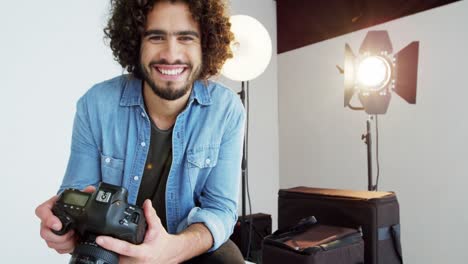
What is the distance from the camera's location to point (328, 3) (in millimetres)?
2664

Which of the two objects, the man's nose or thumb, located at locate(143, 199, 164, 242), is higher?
the man's nose

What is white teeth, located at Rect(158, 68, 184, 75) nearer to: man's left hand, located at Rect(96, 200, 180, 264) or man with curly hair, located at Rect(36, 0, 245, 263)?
man with curly hair, located at Rect(36, 0, 245, 263)

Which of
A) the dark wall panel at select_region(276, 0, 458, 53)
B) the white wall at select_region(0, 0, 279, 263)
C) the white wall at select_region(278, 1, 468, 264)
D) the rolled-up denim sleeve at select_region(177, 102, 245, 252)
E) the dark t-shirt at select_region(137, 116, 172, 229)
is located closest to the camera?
the rolled-up denim sleeve at select_region(177, 102, 245, 252)

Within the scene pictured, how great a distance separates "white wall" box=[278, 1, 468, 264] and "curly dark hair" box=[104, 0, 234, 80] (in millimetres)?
1250

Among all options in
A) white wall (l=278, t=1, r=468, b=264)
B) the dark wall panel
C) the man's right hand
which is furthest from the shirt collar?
the dark wall panel

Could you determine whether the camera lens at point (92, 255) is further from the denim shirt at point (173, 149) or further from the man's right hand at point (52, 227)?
the denim shirt at point (173, 149)

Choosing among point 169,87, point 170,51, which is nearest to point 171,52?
point 170,51

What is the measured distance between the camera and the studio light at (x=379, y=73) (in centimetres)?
193

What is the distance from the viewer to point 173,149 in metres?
1.11

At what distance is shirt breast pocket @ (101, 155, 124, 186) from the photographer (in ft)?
3.63

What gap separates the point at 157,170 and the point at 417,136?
158 cm

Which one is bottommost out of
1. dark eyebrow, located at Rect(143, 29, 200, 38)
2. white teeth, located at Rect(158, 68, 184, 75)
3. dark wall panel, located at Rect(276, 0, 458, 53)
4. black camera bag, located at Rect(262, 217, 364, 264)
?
black camera bag, located at Rect(262, 217, 364, 264)

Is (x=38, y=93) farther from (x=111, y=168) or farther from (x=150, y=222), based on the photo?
(x=150, y=222)

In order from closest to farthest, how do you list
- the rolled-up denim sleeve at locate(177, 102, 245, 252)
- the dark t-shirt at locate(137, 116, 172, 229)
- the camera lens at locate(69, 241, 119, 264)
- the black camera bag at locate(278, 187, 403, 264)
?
the camera lens at locate(69, 241, 119, 264), the rolled-up denim sleeve at locate(177, 102, 245, 252), the dark t-shirt at locate(137, 116, 172, 229), the black camera bag at locate(278, 187, 403, 264)
